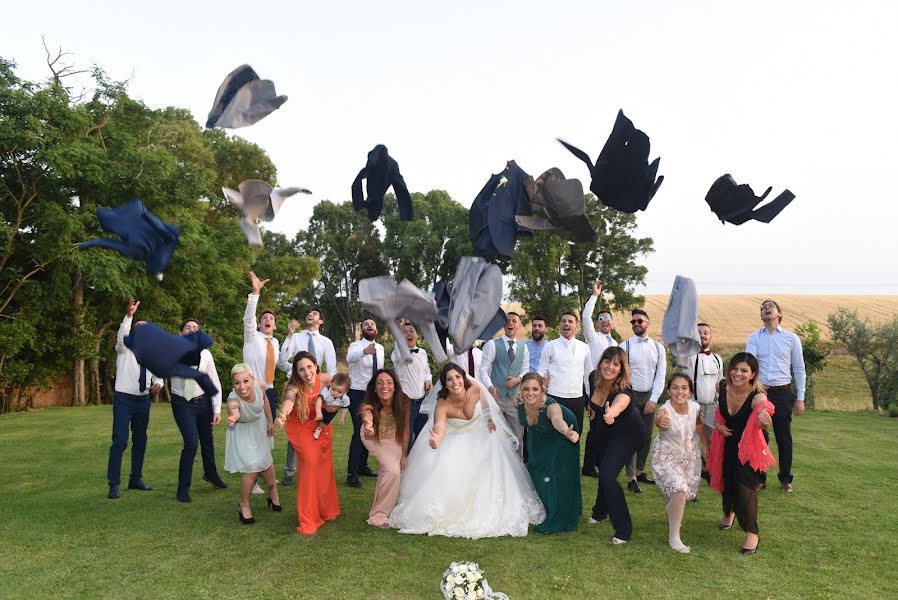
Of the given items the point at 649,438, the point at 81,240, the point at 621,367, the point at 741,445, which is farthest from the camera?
the point at 81,240

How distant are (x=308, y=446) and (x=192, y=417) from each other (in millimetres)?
1752

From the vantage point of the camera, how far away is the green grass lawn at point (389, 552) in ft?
14.3

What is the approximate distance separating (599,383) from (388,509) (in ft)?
7.06

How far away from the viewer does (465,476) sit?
5.72m

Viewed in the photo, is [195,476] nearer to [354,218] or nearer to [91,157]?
[91,157]

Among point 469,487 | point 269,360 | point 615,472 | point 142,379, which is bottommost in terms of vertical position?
point 469,487

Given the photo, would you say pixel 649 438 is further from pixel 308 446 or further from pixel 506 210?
pixel 308 446

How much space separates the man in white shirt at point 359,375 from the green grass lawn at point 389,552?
27 centimetres

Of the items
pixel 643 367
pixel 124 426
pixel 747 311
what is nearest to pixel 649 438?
pixel 643 367

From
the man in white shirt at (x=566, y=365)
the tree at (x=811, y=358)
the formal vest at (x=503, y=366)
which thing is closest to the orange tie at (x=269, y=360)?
the formal vest at (x=503, y=366)

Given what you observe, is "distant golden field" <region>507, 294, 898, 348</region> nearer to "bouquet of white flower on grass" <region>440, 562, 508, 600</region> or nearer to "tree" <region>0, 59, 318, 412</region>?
"tree" <region>0, 59, 318, 412</region>

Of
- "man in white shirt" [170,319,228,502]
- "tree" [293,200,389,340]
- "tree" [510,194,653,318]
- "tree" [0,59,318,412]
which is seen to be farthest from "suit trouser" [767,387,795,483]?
"tree" [293,200,389,340]

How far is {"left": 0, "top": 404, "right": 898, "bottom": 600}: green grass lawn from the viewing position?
172 inches

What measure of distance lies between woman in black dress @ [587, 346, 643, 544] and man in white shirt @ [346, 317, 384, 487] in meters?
2.75
